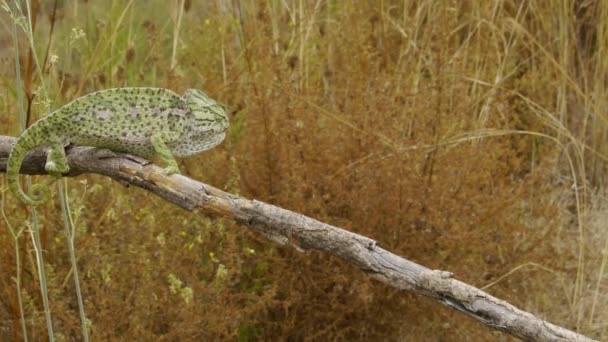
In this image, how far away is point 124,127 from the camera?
1.95 meters

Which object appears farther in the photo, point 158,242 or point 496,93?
point 496,93

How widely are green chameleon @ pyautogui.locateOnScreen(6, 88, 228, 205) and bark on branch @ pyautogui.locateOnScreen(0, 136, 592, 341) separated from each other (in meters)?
0.06

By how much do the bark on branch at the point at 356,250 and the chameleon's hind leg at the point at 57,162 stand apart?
14cm

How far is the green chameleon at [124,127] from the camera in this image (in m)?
1.93

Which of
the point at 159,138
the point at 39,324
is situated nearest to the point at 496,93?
the point at 39,324

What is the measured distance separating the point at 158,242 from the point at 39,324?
1.52ft

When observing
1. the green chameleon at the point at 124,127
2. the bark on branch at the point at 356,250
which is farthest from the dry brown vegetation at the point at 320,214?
the bark on branch at the point at 356,250

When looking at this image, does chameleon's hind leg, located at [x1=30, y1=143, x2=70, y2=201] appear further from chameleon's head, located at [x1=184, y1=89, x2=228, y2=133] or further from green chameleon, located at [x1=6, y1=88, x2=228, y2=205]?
chameleon's head, located at [x1=184, y1=89, x2=228, y2=133]

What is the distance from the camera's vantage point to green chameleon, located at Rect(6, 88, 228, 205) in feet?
6.33

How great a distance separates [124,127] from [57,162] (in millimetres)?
157

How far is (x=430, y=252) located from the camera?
11.6ft

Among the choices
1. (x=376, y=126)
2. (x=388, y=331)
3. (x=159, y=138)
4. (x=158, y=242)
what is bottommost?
(x=388, y=331)

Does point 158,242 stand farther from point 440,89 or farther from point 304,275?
point 440,89

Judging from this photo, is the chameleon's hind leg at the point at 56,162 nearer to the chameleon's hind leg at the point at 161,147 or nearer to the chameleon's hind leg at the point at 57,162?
the chameleon's hind leg at the point at 57,162
